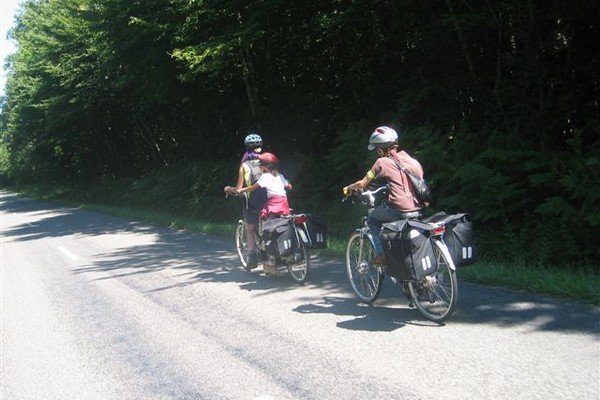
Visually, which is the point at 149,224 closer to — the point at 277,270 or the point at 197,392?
the point at 277,270

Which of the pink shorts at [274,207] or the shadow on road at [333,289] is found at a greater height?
the pink shorts at [274,207]

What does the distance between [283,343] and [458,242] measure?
1.95 meters

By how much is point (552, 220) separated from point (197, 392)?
621 centimetres

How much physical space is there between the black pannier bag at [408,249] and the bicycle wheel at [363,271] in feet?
2.17

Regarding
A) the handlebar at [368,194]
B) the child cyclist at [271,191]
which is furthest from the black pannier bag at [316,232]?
the handlebar at [368,194]

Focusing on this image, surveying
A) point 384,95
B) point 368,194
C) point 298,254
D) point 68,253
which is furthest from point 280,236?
point 68,253

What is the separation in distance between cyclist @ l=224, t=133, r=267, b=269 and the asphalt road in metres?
0.49

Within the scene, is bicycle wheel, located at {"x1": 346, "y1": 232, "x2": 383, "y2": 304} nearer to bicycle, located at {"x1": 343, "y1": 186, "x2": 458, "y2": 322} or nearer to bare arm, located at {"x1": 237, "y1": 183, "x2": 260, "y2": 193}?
bicycle, located at {"x1": 343, "y1": 186, "x2": 458, "y2": 322}

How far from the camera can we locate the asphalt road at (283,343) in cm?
410

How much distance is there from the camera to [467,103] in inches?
479

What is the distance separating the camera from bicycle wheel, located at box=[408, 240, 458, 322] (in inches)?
206

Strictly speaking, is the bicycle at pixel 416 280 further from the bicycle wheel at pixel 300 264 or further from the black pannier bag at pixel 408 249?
the bicycle wheel at pixel 300 264

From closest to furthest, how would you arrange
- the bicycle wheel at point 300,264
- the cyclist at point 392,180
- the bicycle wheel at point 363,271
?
1. the cyclist at point 392,180
2. the bicycle wheel at point 363,271
3. the bicycle wheel at point 300,264

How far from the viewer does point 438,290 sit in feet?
18.1
